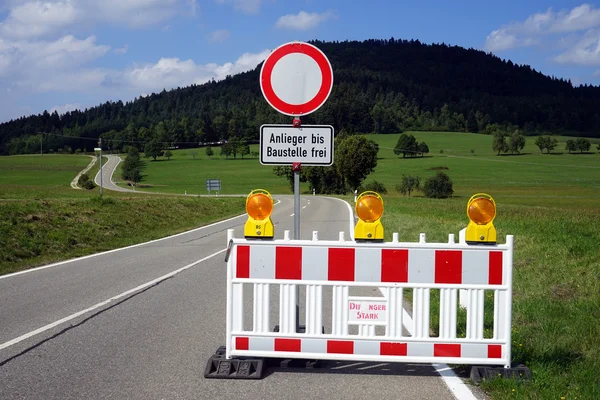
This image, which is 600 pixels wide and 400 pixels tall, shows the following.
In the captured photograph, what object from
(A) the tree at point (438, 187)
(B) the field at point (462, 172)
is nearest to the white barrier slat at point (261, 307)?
(B) the field at point (462, 172)

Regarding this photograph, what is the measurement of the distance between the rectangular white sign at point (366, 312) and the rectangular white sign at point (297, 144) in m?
1.34

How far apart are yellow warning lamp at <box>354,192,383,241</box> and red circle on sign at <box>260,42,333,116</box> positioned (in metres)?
1.23

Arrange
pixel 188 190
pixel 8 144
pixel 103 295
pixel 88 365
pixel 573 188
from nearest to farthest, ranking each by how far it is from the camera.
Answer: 1. pixel 88 365
2. pixel 103 295
3. pixel 573 188
4. pixel 188 190
5. pixel 8 144

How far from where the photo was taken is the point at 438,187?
82938mm

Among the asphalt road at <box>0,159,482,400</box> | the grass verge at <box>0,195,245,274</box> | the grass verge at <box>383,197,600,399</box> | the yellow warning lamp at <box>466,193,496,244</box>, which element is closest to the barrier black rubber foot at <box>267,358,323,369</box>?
the asphalt road at <box>0,159,482,400</box>

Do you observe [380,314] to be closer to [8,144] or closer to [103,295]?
[103,295]

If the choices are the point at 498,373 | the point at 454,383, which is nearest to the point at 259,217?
the point at 454,383

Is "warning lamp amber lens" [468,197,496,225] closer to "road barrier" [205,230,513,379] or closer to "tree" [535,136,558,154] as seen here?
"road barrier" [205,230,513,379]

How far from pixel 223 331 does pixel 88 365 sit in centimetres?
168

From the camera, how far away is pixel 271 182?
10788cm

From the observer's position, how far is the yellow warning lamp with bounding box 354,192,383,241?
5027 mm

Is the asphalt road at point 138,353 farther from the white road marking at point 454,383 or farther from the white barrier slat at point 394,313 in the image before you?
the white barrier slat at point 394,313

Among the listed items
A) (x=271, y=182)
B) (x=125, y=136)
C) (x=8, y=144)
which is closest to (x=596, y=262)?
(x=271, y=182)

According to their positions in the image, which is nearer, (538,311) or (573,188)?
(538,311)
